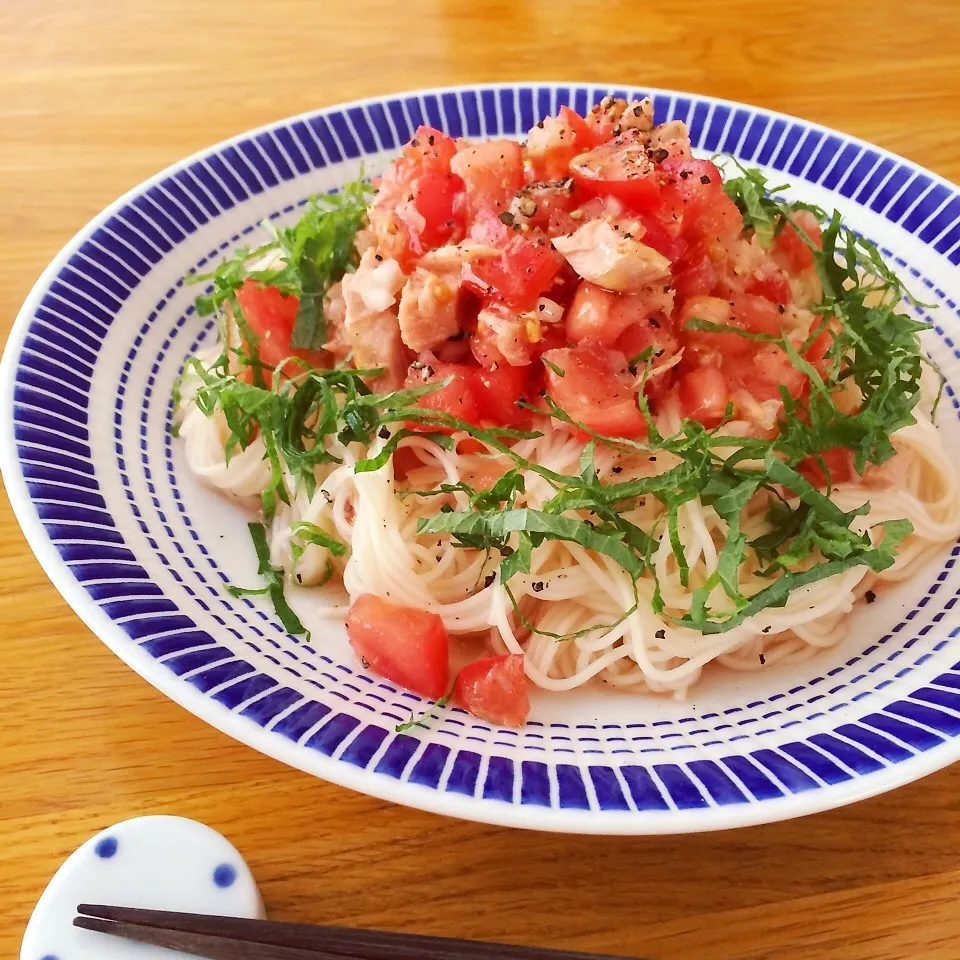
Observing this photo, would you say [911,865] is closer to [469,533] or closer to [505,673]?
[505,673]

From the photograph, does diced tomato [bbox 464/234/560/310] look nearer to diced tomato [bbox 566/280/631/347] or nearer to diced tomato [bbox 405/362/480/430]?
diced tomato [bbox 566/280/631/347]

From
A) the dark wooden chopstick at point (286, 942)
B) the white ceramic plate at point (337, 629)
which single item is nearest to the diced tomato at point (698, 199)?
the white ceramic plate at point (337, 629)

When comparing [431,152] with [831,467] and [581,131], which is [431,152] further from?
[831,467]

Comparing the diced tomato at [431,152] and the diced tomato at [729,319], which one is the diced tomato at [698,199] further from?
the diced tomato at [431,152]

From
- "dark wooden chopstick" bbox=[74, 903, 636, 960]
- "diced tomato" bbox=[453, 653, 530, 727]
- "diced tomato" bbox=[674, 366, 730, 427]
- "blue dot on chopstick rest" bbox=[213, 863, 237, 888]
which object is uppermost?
"diced tomato" bbox=[674, 366, 730, 427]

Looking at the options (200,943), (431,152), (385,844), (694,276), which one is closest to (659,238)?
(694,276)

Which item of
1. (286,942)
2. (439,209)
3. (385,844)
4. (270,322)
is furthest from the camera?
(270,322)

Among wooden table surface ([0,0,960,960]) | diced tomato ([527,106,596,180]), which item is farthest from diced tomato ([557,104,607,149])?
wooden table surface ([0,0,960,960])
